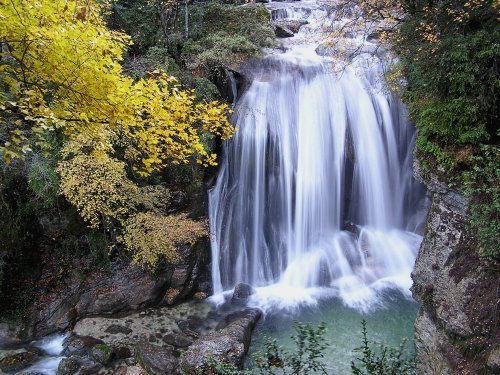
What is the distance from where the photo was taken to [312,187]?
11.8 meters

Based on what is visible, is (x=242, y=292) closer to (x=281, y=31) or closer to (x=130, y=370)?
(x=130, y=370)

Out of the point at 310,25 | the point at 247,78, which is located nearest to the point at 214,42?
the point at 247,78

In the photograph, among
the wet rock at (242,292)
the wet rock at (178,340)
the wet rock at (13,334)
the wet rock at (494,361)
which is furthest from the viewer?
the wet rock at (242,292)

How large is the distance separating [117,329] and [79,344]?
34.4 inches

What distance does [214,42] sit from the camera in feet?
44.7

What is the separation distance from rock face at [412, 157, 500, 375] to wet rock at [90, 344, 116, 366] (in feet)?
20.5

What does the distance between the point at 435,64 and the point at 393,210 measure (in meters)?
6.36

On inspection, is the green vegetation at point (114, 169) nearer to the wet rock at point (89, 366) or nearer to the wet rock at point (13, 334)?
the wet rock at point (13, 334)

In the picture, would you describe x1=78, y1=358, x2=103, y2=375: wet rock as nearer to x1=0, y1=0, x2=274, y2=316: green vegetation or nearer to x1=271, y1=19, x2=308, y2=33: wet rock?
x1=0, y1=0, x2=274, y2=316: green vegetation

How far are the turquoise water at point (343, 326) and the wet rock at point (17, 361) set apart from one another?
15.8 ft

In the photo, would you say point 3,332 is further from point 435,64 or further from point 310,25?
point 310,25

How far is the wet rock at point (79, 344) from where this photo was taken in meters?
8.05

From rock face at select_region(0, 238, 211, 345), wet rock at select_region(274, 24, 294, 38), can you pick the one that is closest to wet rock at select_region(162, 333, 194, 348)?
rock face at select_region(0, 238, 211, 345)

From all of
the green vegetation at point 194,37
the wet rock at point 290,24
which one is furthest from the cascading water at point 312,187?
the wet rock at point 290,24
